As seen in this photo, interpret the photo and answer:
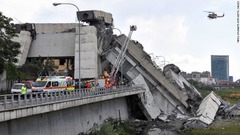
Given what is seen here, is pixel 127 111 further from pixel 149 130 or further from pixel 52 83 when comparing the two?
pixel 52 83

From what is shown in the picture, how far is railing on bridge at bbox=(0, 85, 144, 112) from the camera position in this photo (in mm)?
22781

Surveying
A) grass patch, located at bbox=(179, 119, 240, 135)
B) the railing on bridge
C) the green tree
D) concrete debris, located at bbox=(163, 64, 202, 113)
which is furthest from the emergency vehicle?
concrete debris, located at bbox=(163, 64, 202, 113)

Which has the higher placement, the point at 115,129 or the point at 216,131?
the point at 115,129

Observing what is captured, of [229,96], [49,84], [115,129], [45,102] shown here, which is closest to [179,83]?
[115,129]

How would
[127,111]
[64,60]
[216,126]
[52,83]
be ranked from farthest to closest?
[64,60] → [127,111] → [216,126] → [52,83]

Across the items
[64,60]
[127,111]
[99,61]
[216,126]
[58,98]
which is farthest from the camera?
[64,60]

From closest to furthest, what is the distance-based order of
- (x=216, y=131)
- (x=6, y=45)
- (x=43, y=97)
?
(x=43, y=97)
(x=6, y=45)
(x=216, y=131)

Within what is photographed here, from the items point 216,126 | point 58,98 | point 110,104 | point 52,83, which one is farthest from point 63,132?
point 216,126

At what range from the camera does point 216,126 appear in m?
57.1

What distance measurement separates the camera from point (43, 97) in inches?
1160

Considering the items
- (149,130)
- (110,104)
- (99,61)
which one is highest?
(99,61)

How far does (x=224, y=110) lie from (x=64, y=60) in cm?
3745

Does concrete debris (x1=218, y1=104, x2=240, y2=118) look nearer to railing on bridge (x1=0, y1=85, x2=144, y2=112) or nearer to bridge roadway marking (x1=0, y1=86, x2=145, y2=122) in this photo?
railing on bridge (x1=0, y1=85, x2=144, y2=112)

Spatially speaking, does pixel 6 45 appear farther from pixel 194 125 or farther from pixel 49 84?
pixel 194 125
